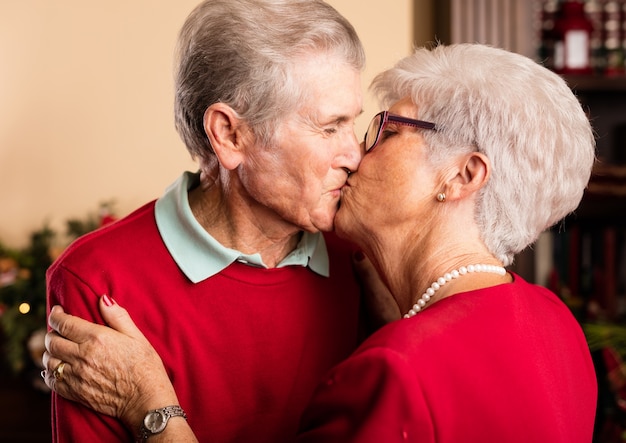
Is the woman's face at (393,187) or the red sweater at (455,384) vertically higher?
the woman's face at (393,187)

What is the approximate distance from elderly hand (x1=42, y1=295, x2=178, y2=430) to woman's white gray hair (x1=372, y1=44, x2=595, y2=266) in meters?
0.60

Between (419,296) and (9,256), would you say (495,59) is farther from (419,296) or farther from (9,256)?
(9,256)

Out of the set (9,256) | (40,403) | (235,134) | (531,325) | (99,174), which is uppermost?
(235,134)

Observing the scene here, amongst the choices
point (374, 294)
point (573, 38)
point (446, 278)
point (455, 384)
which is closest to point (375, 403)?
point (455, 384)

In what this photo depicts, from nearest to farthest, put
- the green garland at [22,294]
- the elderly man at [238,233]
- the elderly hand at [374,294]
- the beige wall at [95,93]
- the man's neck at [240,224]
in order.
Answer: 1. the elderly man at [238,233]
2. the man's neck at [240,224]
3. the elderly hand at [374,294]
4. the green garland at [22,294]
5. the beige wall at [95,93]

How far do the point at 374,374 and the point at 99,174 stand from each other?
6.68 ft

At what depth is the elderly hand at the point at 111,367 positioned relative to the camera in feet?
4.53

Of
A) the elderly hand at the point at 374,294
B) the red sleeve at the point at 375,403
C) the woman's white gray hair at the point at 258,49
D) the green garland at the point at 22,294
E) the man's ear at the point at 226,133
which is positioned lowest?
the green garland at the point at 22,294

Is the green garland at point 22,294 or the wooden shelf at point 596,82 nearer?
the green garland at point 22,294

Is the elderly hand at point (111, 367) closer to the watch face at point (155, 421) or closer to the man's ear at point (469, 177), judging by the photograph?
the watch face at point (155, 421)

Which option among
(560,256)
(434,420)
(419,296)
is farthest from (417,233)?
(560,256)

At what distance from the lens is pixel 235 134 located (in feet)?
4.94

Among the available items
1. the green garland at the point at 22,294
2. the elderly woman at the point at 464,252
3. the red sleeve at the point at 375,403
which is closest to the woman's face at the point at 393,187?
the elderly woman at the point at 464,252

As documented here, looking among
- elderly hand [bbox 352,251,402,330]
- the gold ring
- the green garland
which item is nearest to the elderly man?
the gold ring
